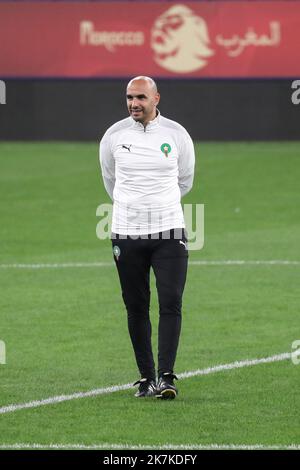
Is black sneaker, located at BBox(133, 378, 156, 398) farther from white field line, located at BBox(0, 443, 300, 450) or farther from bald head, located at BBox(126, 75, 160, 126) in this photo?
bald head, located at BBox(126, 75, 160, 126)

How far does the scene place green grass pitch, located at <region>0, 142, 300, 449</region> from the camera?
377 inches

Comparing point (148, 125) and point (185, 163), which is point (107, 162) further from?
point (185, 163)

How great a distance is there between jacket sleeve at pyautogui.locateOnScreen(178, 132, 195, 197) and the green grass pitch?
1555 millimetres

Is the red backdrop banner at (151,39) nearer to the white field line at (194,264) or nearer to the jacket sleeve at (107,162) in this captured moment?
the white field line at (194,264)

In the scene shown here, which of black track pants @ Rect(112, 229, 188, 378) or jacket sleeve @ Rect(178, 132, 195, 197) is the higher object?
jacket sleeve @ Rect(178, 132, 195, 197)

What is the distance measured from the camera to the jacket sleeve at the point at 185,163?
34.7 feet

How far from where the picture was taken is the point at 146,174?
10.4 m

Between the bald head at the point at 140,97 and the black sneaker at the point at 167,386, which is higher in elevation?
the bald head at the point at 140,97

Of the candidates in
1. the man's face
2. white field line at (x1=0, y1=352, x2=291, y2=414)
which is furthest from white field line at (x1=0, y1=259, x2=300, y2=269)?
the man's face

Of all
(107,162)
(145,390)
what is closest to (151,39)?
(107,162)

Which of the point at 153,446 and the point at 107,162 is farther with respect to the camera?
the point at 107,162

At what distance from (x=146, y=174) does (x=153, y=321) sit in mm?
3715

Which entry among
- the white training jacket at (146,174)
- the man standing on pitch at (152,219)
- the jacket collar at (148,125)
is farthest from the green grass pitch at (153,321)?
the jacket collar at (148,125)
